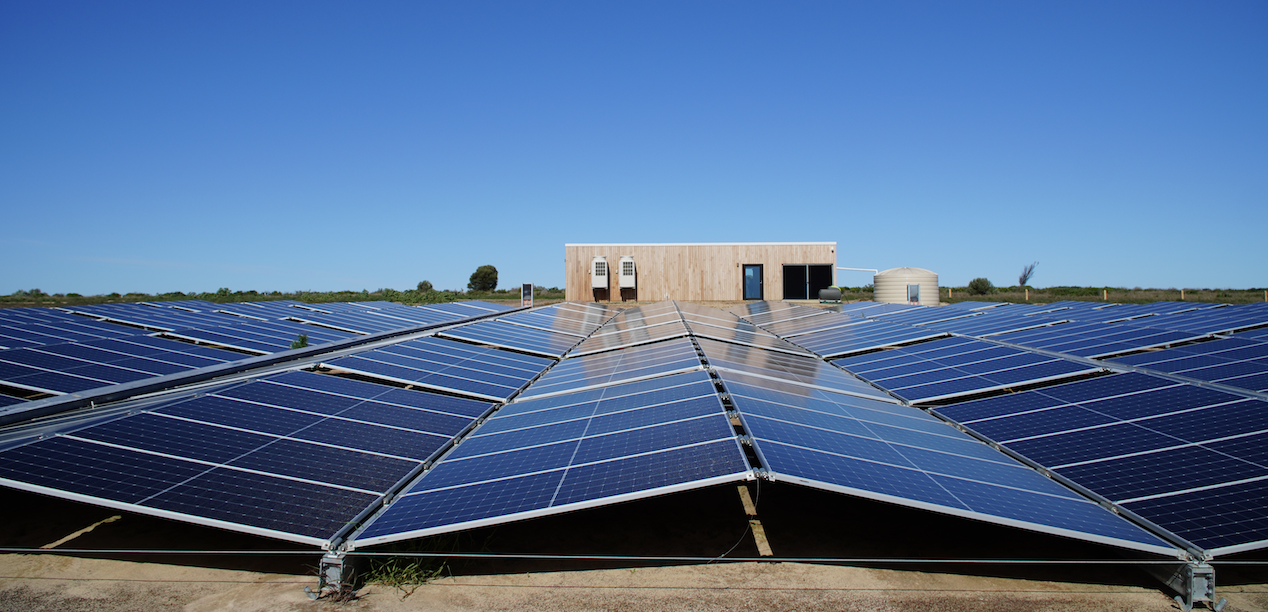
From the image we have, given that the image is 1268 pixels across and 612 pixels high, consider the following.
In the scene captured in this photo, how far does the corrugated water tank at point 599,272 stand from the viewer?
46969 mm

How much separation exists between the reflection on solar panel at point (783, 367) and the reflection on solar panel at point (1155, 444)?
183 cm

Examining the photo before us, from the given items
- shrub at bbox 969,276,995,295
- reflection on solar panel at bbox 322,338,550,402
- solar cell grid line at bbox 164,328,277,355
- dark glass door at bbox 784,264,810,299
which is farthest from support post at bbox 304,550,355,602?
shrub at bbox 969,276,995,295

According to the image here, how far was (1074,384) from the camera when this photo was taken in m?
10.2

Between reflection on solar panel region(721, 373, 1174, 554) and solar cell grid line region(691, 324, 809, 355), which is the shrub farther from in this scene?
reflection on solar panel region(721, 373, 1174, 554)

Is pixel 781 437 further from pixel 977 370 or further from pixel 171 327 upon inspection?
pixel 171 327

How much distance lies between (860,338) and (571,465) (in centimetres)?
1437

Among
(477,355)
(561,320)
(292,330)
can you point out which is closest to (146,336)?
(292,330)

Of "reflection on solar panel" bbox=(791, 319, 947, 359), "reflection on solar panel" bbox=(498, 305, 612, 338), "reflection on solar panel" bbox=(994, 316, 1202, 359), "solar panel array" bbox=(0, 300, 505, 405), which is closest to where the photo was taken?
"solar panel array" bbox=(0, 300, 505, 405)

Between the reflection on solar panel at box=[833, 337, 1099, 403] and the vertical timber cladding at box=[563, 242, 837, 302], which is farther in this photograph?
the vertical timber cladding at box=[563, 242, 837, 302]

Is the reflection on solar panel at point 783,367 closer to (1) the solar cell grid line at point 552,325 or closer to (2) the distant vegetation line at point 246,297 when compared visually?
(1) the solar cell grid line at point 552,325

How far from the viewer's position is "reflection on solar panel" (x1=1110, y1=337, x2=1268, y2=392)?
10.0 m

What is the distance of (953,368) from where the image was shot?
12.6 m

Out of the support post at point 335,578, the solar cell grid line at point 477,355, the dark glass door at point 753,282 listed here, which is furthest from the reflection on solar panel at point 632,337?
the dark glass door at point 753,282

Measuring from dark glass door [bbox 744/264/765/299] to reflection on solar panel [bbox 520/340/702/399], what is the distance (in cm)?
3451
